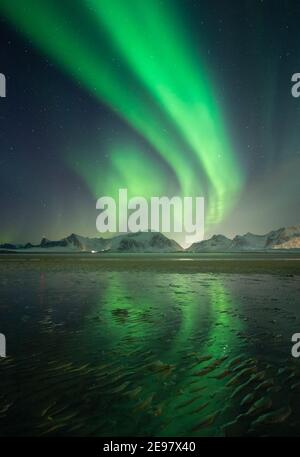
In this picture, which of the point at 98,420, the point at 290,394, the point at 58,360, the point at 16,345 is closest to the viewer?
the point at 98,420

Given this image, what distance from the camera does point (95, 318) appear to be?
14.6 meters

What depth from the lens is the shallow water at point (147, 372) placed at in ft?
17.9

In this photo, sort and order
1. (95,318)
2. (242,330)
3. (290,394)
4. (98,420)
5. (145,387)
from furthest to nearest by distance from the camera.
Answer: (95,318), (242,330), (145,387), (290,394), (98,420)

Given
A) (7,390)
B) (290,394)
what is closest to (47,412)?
(7,390)

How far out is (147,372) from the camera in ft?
26.0

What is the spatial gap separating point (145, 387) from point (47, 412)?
2.26 meters

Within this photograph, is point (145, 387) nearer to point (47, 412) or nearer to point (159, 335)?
point (47, 412)

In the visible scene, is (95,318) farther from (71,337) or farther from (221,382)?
(221,382)

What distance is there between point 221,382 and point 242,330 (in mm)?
5507

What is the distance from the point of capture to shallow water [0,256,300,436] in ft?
17.9

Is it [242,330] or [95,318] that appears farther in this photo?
[95,318]

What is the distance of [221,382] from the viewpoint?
7.23m
